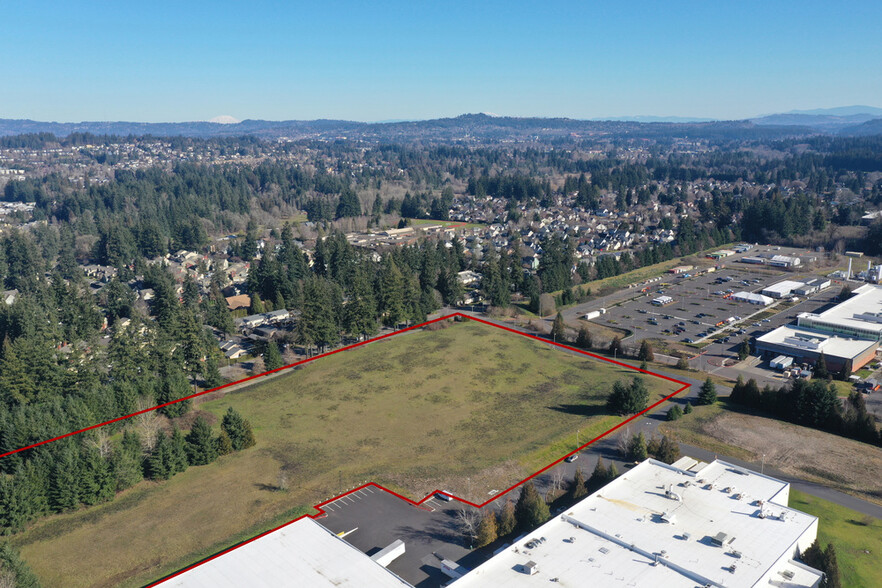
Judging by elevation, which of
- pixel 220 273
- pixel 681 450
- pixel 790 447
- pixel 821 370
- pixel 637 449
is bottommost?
pixel 790 447

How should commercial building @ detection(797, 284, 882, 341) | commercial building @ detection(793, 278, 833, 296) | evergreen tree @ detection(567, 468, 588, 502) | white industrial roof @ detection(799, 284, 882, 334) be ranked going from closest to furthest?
1. evergreen tree @ detection(567, 468, 588, 502)
2. commercial building @ detection(797, 284, 882, 341)
3. white industrial roof @ detection(799, 284, 882, 334)
4. commercial building @ detection(793, 278, 833, 296)

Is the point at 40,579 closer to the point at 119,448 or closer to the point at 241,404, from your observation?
the point at 119,448

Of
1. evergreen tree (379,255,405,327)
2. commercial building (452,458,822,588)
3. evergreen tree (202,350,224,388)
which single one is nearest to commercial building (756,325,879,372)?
commercial building (452,458,822,588)

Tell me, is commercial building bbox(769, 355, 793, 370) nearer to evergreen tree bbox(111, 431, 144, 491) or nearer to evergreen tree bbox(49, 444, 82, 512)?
evergreen tree bbox(111, 431, 144, 491)

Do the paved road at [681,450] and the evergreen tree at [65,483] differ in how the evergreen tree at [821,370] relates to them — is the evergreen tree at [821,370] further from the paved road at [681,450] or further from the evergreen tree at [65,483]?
the evergreen tree at [65,483]

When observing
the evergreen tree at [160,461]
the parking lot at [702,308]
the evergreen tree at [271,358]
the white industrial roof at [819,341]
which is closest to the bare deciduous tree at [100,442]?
the evergreen tree at [160,461]

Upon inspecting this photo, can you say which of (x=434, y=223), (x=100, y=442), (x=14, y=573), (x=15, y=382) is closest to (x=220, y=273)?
(x=15, y=382)

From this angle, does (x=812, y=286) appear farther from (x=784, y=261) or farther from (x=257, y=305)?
(x=257, y=305)
